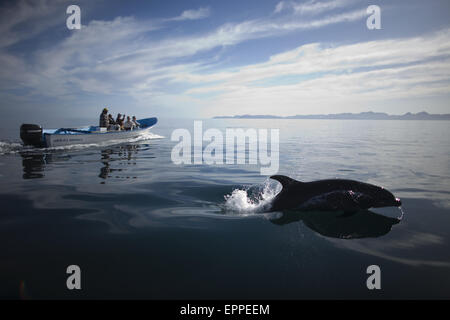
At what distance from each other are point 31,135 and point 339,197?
26.6 metres

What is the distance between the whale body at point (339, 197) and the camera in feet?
24.2

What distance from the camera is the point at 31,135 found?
76.7ft

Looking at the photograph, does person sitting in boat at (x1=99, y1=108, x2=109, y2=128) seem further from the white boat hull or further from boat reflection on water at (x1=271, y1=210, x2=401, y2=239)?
boat reflection on water at (x1=271, y1=210, x2=401, y2=239)

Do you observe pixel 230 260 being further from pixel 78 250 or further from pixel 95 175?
pixel 95 175

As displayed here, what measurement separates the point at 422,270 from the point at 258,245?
311cm

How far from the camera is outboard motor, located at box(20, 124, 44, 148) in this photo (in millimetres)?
23094

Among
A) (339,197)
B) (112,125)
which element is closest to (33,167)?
(112,125)

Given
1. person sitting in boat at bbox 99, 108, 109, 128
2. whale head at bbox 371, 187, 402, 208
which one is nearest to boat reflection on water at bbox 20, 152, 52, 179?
person sitting in boat at bbox 99, 108, 109, 128

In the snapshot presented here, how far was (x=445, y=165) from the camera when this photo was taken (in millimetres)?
16094

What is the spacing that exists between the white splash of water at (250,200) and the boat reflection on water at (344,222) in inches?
34.4

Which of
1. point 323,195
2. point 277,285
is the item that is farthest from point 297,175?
point 277,285

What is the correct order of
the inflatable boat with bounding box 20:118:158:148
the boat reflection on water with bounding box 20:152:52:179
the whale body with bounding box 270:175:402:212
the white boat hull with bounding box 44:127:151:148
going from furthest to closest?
the white boat hull with bounding box 44:127:151:148 < the inflatable boat with bounding box 20:118:158:148 < the boat reflection on water with bounding box 20:152:52:179 < the whale body with bounding box 270:175:402:212

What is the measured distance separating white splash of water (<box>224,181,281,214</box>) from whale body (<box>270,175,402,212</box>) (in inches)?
35.9

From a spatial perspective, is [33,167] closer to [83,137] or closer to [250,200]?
[83,137]
